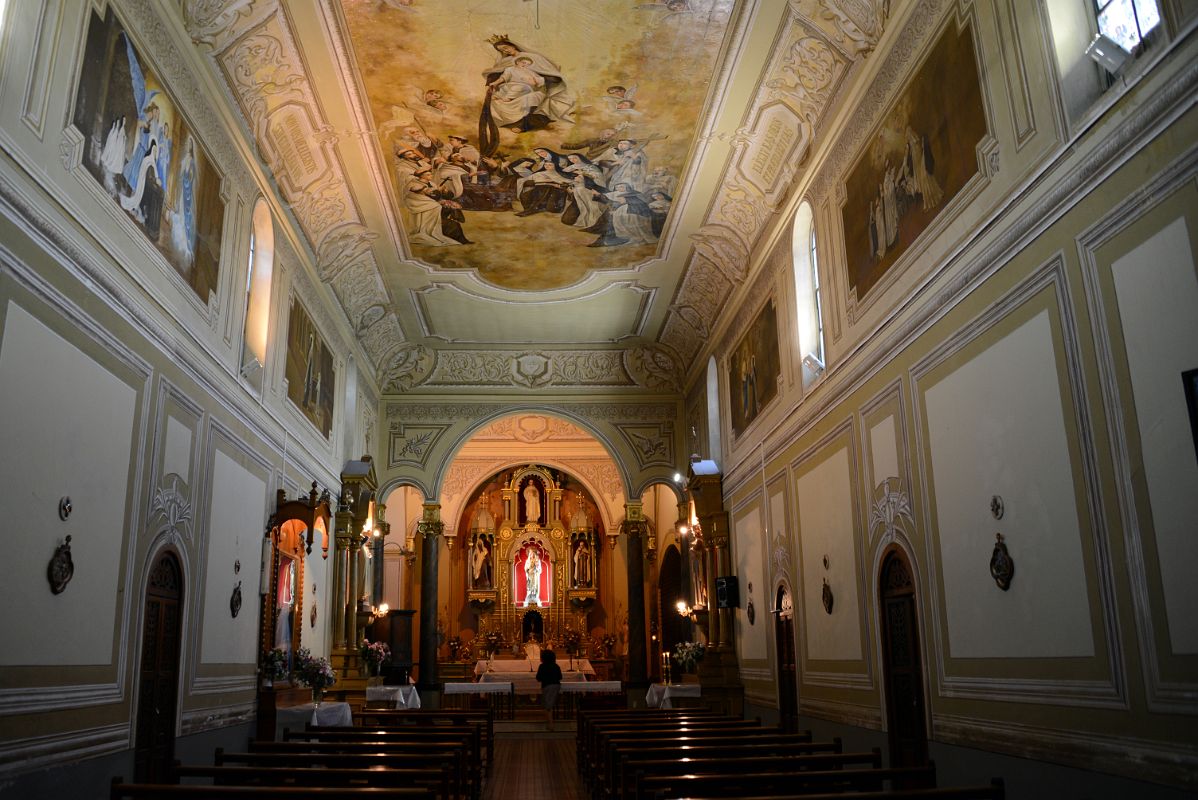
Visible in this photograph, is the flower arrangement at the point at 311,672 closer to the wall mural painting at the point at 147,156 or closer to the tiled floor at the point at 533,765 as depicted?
the tiled floor at the point at 533,765

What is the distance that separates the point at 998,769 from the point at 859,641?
11.4ft

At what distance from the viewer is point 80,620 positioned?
7.57 meters

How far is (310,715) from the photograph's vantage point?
1295 cm

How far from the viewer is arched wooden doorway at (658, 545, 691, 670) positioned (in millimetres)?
26112

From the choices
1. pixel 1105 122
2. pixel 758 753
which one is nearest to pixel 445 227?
pixel 758 753

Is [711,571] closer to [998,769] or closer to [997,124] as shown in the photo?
[998,769]

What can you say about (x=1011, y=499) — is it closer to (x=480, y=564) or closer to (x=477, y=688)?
(x=477, y=688)

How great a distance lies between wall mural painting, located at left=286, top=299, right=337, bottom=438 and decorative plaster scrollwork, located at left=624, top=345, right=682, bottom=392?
7093 mm

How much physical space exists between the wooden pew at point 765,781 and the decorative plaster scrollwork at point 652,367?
14.4m

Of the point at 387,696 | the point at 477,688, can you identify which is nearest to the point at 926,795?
the point at 387,696

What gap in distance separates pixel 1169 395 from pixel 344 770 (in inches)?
245

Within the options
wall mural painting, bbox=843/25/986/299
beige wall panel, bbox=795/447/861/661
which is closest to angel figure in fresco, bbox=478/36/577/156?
wall mural painting, bbox=843/25/986/299

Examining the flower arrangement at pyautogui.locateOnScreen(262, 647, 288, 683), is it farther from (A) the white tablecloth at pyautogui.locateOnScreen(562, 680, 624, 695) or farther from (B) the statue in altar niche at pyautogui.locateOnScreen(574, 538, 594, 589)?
(B) the statue in altar niche at pyautogui.locateOnScreen(574, 538, 594, 589)

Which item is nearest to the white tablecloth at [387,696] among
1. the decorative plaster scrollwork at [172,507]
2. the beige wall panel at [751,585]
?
the beige wall panel at [751,585]
